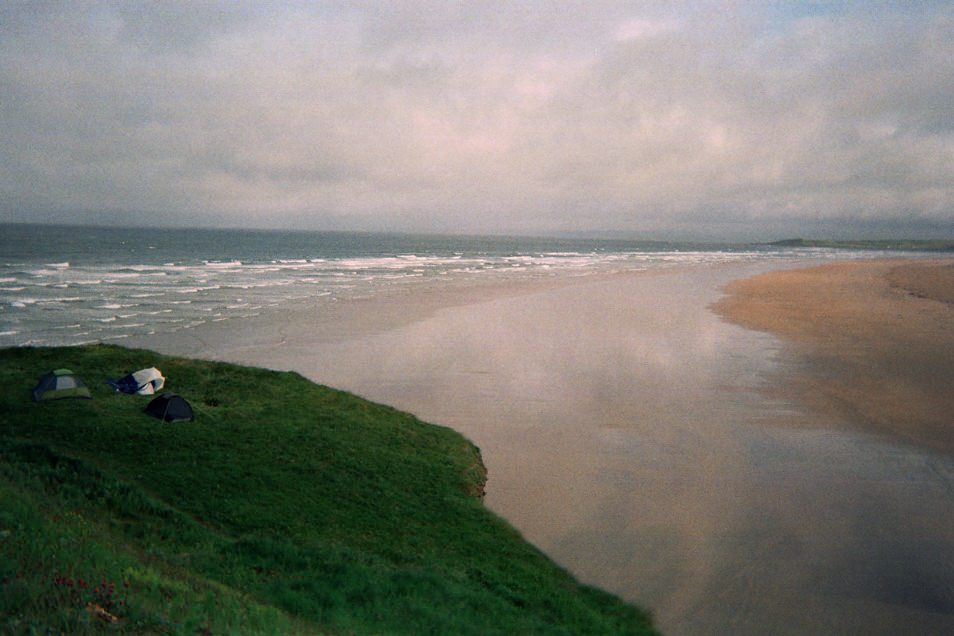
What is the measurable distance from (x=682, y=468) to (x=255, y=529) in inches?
439

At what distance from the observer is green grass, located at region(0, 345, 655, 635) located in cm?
719

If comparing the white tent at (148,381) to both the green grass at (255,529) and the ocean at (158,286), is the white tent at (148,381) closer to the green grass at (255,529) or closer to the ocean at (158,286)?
the green grass at (255,529)

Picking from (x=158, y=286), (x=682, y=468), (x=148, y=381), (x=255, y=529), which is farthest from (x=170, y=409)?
(x=158, y=286)

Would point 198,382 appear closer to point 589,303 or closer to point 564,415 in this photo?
point 564,415

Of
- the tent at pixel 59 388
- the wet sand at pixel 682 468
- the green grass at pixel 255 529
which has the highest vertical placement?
the tent at pixel 59 388

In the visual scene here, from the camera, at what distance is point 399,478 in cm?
1490

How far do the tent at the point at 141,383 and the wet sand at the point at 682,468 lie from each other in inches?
291

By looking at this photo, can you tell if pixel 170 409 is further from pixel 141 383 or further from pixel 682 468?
pixel 682 468

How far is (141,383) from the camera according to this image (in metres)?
18.4

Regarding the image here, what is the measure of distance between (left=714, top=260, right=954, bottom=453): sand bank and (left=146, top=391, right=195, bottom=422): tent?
68.1ft

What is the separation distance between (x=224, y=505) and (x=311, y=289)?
47592mm

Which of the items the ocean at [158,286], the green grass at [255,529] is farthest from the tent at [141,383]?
the ocean at [158,286]

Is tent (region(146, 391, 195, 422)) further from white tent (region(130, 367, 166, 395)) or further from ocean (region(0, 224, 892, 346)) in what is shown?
ocean (region(0, 224, 892, 346))

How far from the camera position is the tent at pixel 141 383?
18266 mm
